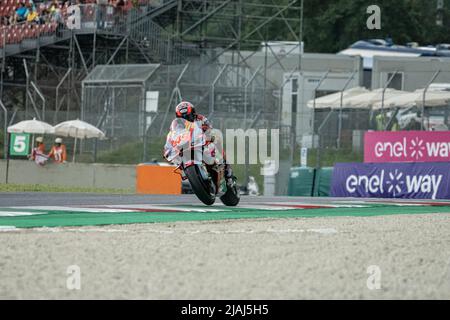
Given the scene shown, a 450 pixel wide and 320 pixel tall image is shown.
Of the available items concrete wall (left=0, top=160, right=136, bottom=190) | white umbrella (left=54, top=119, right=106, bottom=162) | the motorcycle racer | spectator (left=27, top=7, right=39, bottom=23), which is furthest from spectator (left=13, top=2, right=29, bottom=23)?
the motorcycle racer

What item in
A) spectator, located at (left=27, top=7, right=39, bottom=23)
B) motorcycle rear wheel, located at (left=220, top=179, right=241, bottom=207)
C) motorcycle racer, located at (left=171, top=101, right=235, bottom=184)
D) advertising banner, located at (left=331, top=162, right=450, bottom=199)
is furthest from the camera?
spectator, located at (left=27, top=7, right=39, bottom=23)

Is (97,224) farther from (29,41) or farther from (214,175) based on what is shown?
(29,41)

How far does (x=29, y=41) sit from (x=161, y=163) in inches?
451

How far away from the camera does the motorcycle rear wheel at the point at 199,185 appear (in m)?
16.2

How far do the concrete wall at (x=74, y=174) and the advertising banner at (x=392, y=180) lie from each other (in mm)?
6107

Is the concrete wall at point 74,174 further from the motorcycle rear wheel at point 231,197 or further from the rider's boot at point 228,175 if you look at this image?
the rider's boot at point 228,175

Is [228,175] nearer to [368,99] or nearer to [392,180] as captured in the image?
[392,180]

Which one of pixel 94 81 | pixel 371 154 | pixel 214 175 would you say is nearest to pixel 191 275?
pixel 214 175

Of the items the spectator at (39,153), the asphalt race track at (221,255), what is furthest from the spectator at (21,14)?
the asphalt race track at (221,255)

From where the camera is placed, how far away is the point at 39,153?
3153 centimetres

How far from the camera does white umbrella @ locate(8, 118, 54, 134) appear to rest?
32.2 m

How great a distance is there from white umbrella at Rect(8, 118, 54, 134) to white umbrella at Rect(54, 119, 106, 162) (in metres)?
0.31

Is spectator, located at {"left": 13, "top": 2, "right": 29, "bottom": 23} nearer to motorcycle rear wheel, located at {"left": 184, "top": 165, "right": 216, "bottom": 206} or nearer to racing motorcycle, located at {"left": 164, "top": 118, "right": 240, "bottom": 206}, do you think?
racing motorcycle, located at {"left": 164, "top": 118, "right": 240, "bottom": 206}

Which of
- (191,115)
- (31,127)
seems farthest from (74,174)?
(191,115)
